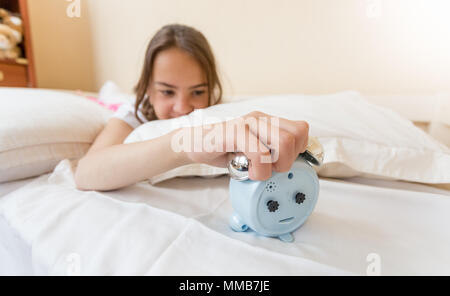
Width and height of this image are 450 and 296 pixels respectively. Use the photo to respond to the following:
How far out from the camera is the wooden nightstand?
1180 millimetres

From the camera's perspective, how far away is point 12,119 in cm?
53

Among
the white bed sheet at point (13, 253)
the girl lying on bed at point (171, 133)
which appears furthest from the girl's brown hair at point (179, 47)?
the white bed sheet at point (13, 253)

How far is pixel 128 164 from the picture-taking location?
43 centimetres

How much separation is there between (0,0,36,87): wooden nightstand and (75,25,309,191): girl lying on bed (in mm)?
893

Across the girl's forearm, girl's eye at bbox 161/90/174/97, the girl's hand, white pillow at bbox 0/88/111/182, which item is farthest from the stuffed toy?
the girl's hand

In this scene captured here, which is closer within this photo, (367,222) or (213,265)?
(213,265)

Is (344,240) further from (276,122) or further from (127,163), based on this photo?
(127,163)

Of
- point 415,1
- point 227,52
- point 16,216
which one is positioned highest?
point 415,1

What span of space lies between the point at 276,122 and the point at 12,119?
0.57 m

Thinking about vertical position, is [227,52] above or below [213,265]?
above

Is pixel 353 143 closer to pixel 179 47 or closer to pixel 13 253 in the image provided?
pixel 179 47

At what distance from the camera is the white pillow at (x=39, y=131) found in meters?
0.51

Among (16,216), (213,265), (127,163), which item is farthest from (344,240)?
(16,216)

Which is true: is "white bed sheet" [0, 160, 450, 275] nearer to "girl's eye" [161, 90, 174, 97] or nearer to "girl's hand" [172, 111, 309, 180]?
"girl's hand" [172, 111, 309, 180]
